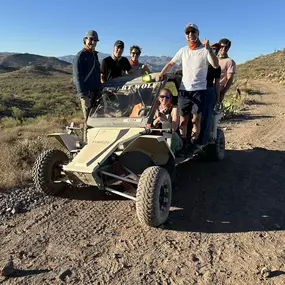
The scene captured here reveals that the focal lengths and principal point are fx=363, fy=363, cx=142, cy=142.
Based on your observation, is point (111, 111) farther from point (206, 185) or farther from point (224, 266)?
point (224, 266)

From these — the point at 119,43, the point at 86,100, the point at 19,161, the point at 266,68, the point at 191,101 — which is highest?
the point at 266,68

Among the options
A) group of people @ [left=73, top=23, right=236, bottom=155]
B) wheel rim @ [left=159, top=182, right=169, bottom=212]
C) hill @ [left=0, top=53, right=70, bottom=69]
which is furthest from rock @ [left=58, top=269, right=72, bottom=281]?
hill @ [left=0, top=53, right=70, bottom=69]

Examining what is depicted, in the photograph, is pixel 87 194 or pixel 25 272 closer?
pixel 25 272

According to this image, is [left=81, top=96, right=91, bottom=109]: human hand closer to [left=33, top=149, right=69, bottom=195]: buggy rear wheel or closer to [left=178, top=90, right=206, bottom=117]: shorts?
[left=33, top=149, right=69, bottom=195]: buggy rear wheel

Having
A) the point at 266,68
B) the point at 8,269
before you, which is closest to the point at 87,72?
the point at 8,269

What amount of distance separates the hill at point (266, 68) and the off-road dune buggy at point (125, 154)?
26.4 meters

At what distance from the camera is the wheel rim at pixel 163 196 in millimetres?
4586

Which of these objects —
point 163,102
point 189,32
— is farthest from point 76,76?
point 189,32

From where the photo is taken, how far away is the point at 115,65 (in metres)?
7.28

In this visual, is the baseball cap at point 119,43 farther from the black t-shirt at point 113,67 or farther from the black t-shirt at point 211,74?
the black t-shirt at point 211,74

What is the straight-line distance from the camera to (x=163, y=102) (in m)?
5.46

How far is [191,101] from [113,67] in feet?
6.50

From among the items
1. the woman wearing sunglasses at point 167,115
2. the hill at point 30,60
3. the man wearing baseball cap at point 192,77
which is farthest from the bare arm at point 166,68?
the hill at point 30,60

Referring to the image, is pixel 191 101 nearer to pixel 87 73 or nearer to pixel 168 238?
pixel 87 73
